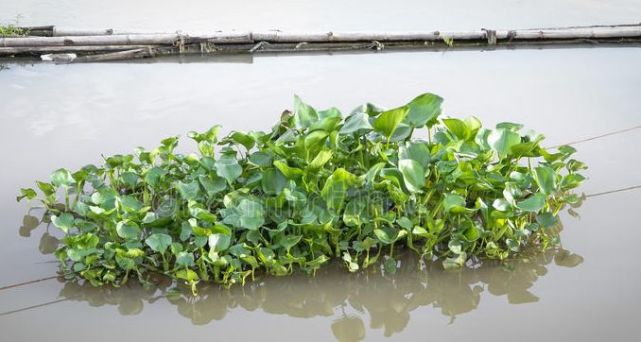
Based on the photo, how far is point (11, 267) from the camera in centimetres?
274

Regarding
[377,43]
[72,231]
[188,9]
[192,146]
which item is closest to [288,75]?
[377,43]

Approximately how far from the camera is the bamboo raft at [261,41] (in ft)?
15.5

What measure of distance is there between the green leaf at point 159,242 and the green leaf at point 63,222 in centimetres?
40

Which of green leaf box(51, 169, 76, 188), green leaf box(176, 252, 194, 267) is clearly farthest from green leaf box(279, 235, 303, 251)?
green leaf box(51, 169, 76, 188)

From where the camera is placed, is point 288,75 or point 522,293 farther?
point 288,75

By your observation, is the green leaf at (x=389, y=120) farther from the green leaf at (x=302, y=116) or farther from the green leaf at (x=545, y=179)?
the green leaf at (x=545, y=179)

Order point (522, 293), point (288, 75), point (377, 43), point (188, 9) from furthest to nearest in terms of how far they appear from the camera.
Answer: point (188, 9)
point (377, 43)
point (288, 75)
point (522, 293)

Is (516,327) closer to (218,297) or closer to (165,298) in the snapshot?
(218,297)

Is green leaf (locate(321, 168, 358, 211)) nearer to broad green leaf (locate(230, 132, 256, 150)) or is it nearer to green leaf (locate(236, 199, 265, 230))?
green leaf (locate(236, 199, 265, 230))

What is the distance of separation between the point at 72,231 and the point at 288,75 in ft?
6.95

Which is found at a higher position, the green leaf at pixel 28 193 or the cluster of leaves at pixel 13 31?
the cluster of leaves at pixel 13 31

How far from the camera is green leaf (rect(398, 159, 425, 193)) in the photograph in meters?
2.62

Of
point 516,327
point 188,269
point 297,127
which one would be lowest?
point 516,327

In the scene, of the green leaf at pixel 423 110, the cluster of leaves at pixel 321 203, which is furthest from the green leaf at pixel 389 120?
the green leaf at pixel 423 110
